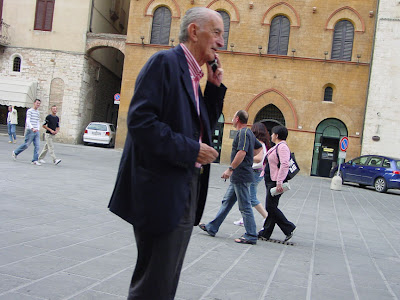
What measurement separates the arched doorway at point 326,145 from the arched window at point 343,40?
3892 millimetres

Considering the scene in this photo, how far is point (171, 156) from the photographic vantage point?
2.32 metres

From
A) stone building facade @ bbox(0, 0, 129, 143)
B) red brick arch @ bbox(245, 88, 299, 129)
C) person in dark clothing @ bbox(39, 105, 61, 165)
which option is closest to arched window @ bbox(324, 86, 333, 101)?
red brick arch @ bbox(245, 88, 299, 129)

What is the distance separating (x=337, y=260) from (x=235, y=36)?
24185 millimetres

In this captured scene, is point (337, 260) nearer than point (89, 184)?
Yes

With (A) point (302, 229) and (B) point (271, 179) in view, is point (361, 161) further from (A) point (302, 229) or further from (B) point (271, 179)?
(B) point (271, 179)

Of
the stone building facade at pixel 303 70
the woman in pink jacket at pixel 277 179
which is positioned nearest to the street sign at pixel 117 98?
the stone building facade at pixel 303 70

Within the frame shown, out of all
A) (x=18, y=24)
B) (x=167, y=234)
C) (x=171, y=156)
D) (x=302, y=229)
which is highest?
(x=18, y=24)

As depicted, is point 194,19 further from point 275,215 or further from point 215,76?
point 275,215

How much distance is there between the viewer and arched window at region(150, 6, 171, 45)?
29.9 meters

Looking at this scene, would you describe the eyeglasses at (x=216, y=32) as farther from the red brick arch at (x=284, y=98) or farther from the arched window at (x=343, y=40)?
the arched window at (x=343, y=40)

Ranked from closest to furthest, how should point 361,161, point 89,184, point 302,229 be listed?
point 302,229, point 89,184, point 361,161

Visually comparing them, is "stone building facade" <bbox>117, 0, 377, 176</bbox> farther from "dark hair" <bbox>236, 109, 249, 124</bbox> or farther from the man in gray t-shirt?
the man in gray t-shirt

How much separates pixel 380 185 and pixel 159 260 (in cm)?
2087

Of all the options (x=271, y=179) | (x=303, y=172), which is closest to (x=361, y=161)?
(x=303, y=172)
